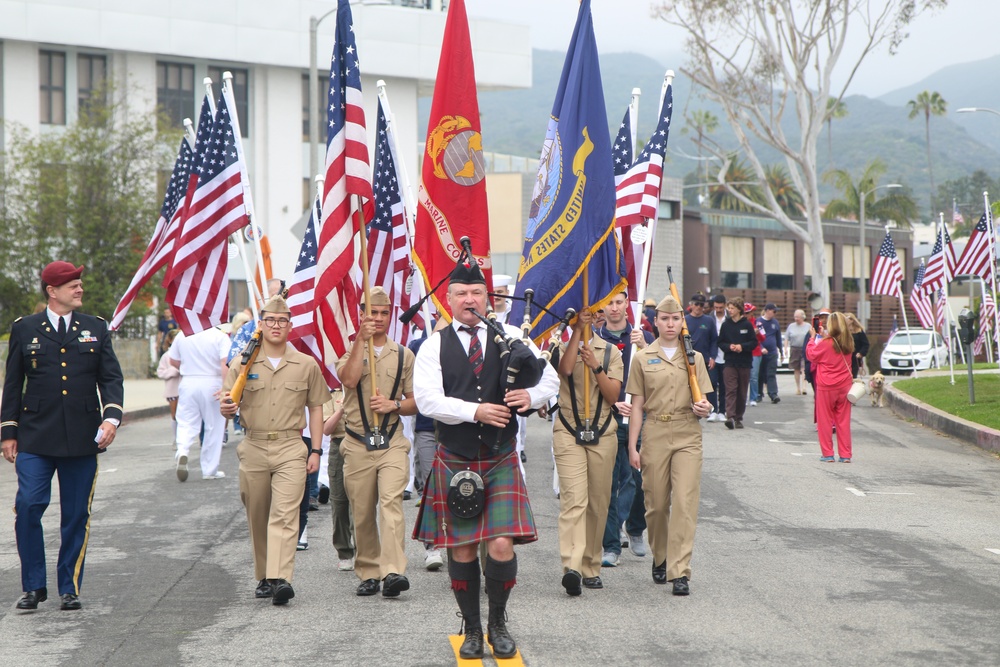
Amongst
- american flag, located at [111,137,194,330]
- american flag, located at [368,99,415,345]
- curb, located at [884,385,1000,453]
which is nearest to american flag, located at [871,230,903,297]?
curb, located at [884,385,1000,453]

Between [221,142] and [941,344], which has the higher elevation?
[221,142]

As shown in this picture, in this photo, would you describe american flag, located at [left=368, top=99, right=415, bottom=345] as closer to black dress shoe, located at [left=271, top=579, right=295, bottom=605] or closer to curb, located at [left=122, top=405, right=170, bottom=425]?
black dress shoe, located at [left=271, top=579, right=295, bottom=605]

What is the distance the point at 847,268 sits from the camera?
7019 centimetres

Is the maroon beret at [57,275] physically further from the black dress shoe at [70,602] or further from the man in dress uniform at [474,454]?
the man in dress uniform at [474,454]

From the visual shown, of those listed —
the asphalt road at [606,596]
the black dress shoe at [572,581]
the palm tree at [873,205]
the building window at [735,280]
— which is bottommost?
the asphalt road at [606,596]

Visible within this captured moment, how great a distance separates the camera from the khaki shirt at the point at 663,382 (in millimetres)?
8305

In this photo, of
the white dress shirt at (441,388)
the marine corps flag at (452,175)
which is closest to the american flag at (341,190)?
the marine corps flag at (452,175)

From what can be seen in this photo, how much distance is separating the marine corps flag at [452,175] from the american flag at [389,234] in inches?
112

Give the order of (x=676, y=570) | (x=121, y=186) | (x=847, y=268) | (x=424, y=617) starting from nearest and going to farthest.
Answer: (x=424, y=617)
(x=676, y=570)
(x=121, y=186)
(x=847, y=268)

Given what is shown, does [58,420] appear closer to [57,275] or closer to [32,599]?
[57,275]

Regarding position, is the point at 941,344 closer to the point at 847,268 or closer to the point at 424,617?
the point at 847,268

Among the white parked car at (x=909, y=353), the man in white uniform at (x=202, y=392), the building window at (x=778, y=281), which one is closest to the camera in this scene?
the man in white uniform at (x=202, y=392)

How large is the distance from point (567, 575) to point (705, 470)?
7.07 meters

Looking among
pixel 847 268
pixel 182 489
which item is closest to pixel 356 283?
pixel 182 489
